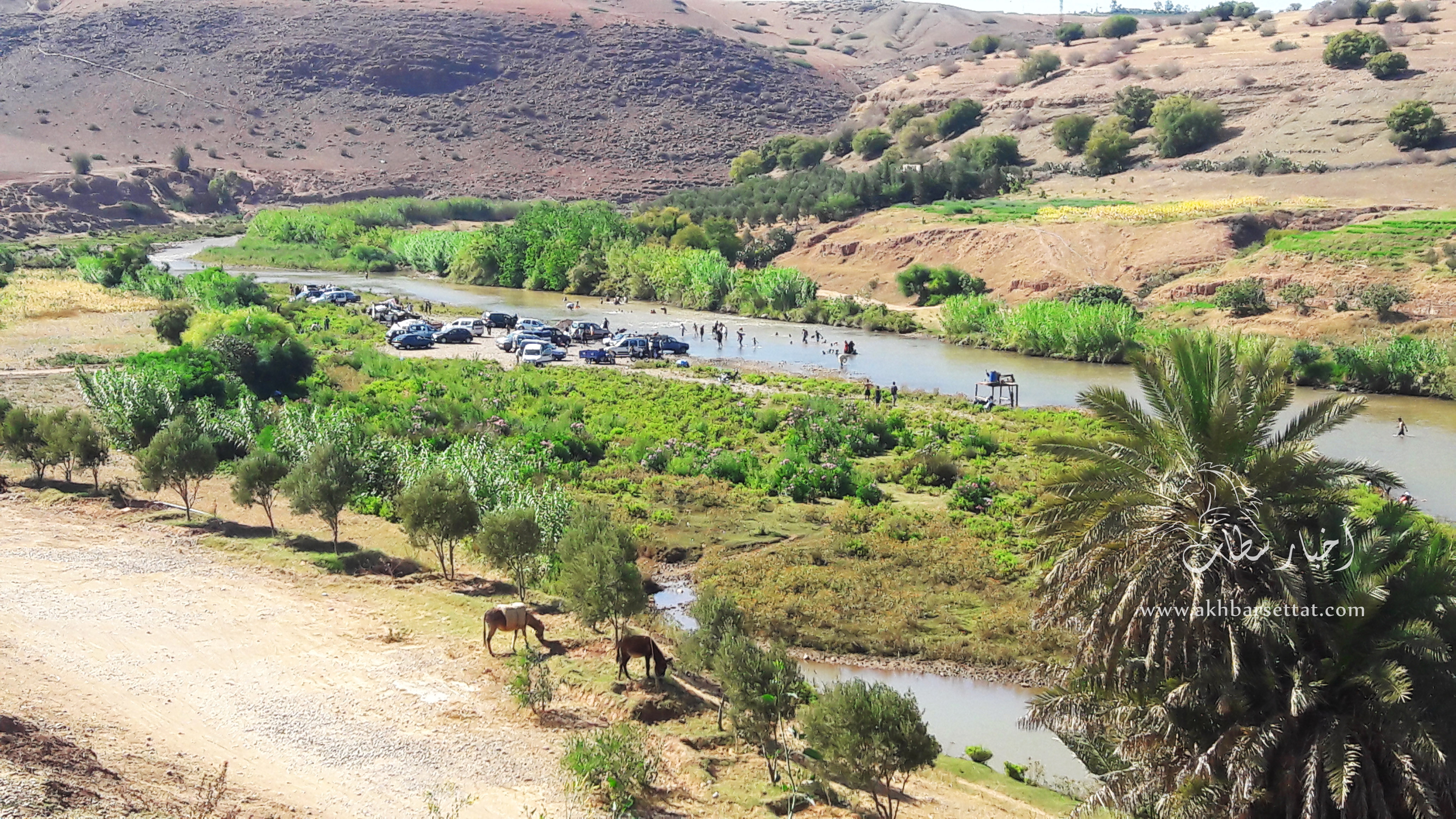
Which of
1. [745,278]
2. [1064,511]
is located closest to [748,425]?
[1064,511]

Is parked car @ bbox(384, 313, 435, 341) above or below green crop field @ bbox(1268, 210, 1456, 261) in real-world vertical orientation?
below

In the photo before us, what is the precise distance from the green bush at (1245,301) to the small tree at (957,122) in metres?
70.3

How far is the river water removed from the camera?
65.2 ft

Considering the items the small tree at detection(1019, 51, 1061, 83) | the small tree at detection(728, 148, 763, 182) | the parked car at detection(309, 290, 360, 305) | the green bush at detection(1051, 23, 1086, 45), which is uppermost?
the green bush at detection(1051, 23, 1086, 45)

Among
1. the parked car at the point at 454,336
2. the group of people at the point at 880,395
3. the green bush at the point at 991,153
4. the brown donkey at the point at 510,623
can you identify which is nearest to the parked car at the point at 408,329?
the parked car at the point at 454,336

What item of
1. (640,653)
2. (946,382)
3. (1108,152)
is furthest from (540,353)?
(1108,152)

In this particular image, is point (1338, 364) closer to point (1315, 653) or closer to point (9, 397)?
point (1315, 653)

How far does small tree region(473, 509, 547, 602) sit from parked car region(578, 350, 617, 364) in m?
35.9

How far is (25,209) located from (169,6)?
8289cm

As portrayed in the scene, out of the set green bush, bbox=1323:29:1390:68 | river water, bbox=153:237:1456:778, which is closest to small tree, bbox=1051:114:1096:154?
green bush, bbox=1323:29:1390:68

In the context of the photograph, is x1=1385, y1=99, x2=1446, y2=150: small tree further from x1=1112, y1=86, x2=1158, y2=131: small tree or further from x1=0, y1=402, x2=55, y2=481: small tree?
x1=0, y1=402, x2=55, y2=481: small tree

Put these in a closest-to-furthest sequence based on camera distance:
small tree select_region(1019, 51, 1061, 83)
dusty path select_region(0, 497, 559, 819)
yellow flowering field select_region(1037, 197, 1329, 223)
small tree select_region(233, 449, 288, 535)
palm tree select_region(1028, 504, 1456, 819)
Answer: palm tree select_region(1028, 504, 1456, 819), dusty path select_region(0, 497, 559, 819), small tree select_region(233, 449, 288, 535), yellow flowering field select_region(1037, 197, 1329, 223), small tree select_region(1019, 51, 1061, 83)

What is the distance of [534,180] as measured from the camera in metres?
166

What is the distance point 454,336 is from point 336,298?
20372 millimetres
